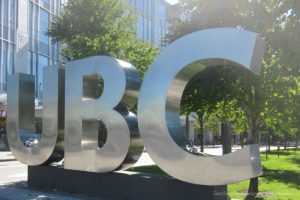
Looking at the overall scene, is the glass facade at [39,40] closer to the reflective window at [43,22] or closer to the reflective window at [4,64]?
the reflective window at [43,22]

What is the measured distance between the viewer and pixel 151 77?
9578mm

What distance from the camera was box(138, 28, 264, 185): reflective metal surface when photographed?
802cm

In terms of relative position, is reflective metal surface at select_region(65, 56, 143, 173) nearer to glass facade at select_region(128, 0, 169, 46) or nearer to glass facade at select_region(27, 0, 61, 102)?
glass facade at select_region(27, 0, 61, 102)

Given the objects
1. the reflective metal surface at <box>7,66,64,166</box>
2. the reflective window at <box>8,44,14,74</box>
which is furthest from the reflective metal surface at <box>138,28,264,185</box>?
the reflective window at <box>8,44,14,74</box>

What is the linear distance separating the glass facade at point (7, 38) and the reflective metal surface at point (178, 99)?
29.8 meters

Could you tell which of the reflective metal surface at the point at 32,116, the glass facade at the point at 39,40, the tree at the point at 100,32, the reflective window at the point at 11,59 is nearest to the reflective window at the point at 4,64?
the reflective window at the point at 11,59

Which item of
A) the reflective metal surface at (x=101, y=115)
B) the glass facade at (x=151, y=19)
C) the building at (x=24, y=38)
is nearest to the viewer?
the reflective metal surface at (x=101, y=115)

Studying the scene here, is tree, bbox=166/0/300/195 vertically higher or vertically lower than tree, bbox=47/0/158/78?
lower

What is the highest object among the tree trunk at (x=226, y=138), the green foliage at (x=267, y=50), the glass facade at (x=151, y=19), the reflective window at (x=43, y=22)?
the glass facade at (x=151, y=19)

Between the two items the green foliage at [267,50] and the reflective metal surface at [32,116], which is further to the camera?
the reflective metal surface at [32,116]

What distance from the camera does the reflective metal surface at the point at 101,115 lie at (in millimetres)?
10227

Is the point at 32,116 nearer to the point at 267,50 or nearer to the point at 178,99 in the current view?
the point at 178,99

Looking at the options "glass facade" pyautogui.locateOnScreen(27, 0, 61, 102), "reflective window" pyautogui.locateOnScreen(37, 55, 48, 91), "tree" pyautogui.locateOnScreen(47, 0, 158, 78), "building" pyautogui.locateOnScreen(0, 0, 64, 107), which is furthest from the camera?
"reflective window" pyautogui.locateOnScreen(37, 55, 48, 91)

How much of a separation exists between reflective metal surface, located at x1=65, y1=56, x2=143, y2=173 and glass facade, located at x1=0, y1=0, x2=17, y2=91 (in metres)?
27.3
